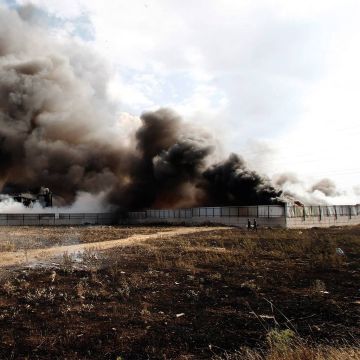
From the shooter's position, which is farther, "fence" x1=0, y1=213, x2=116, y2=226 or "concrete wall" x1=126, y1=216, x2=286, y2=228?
"fence" x1=0, y1=213, x2=116, y2=226

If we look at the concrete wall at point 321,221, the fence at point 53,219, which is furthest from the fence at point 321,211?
the fence at point 53,219

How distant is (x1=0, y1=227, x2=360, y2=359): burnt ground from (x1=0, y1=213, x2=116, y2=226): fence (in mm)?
53880

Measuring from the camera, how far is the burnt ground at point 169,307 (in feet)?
24.5

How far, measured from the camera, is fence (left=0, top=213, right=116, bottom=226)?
67.9 metres

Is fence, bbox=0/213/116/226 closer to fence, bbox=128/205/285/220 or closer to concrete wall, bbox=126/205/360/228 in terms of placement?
fence, bbox=128/205/285/220

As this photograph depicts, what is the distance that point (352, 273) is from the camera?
1452 centimetres

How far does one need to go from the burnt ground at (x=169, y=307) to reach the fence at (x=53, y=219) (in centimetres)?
5388

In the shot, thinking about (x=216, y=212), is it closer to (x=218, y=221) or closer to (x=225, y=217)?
(x=218, y=221)

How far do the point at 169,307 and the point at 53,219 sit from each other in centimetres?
6275

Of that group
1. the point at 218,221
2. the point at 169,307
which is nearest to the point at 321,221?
the point at 218,221

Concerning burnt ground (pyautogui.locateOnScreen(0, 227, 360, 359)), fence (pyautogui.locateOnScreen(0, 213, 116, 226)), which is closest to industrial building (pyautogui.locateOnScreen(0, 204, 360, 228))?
fence (pyautogui.locateOnScreen(0, 213, 116, 226))

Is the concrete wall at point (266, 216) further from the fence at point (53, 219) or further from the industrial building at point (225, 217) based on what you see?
the fence at point (53, 219)

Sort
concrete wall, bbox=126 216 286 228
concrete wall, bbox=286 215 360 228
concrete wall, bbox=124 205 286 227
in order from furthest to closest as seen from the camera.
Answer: concrete wall, bbox=286 215 360 228, concrete wall, bbox=124 205 286 227, concrete wall, bbox=126 216 286 228

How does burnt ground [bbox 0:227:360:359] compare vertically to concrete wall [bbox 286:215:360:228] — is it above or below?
below
